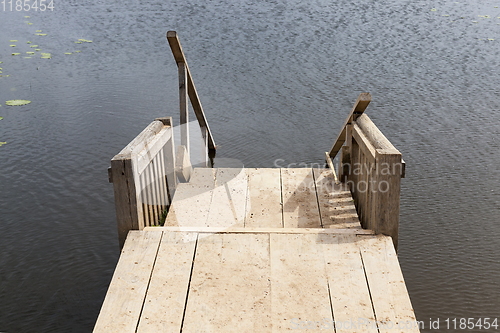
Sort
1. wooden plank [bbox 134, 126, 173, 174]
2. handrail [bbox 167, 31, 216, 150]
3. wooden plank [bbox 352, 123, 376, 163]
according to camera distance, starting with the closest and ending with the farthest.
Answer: wooden plank [bbox 134, 126, 173, 174]
wooden plank [bbox 352, 123, 376, 163]
handrail [bbox 167, 31, 216, 150]

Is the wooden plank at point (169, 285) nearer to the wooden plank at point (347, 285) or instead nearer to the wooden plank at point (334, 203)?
the wooden plank at point (347, 285)

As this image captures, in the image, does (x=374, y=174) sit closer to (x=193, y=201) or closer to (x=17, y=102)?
(x=193, y=201)

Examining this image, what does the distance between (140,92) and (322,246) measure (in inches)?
289

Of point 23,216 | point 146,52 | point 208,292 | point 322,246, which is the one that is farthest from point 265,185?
point 146,52

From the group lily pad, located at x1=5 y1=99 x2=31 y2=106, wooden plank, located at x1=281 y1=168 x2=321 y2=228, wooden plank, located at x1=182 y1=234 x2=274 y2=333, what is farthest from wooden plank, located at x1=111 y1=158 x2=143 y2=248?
lily pad, located at x1=5 y1=99 x2=31 y2=106

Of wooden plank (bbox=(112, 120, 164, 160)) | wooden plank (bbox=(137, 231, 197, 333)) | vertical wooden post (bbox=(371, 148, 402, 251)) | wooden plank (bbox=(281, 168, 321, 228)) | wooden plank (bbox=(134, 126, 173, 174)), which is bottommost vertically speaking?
wooden plank (bbox=(281, 168, 321, 228))

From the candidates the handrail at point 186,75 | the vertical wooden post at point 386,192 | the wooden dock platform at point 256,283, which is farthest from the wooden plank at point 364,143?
the handrail at point 186,75

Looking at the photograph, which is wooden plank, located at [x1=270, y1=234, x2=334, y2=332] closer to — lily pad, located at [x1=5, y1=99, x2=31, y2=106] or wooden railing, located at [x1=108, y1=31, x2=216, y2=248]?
wooden railing, located at [x1=108, y1=31, x2=216, y2=248]

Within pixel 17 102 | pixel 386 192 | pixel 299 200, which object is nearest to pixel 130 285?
pixel 386 192

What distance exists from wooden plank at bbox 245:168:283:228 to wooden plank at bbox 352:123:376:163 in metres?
1.09

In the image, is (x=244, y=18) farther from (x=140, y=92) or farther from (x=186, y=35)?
(x=140, y=92)

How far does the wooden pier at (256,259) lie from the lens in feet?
9.89

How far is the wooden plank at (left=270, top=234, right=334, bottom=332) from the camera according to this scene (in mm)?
3021

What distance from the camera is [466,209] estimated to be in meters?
6.33
